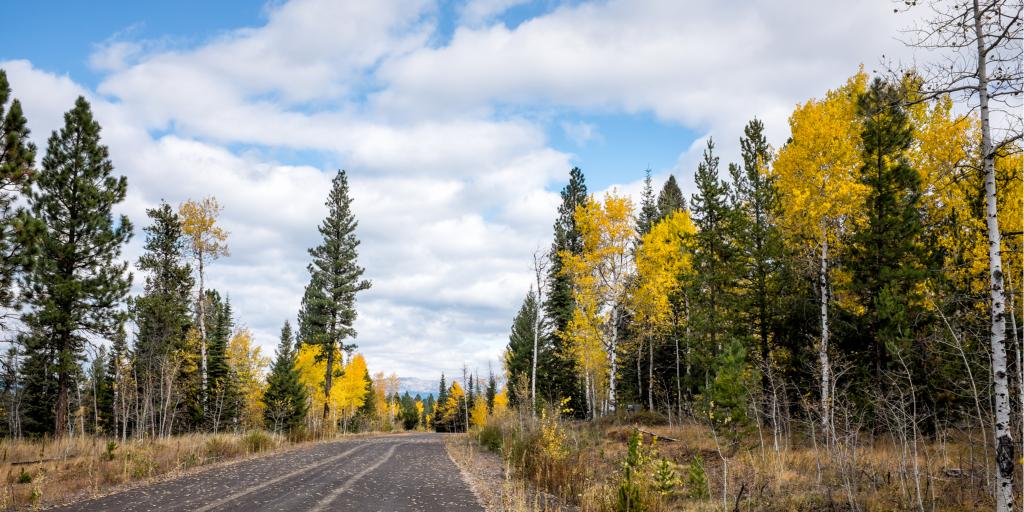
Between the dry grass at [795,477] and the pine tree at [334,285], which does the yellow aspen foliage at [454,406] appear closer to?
the pine tree at [334,285]

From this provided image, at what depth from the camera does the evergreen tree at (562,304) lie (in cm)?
3669

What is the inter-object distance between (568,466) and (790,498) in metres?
5.54

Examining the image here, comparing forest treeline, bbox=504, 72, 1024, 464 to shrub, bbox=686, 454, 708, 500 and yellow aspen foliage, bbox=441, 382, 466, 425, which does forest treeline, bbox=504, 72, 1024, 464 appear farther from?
yellow aspen foliage, bbox=441, 382, 466, 425

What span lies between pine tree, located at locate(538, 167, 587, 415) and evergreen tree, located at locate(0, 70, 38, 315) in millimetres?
26998

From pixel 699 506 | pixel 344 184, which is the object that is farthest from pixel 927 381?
pixel 344 184

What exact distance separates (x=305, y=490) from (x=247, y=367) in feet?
121

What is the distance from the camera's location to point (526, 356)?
40531 millimetres

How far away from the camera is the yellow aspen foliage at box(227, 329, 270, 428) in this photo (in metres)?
43.2

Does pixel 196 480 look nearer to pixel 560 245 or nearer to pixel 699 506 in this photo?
pixel 699 506

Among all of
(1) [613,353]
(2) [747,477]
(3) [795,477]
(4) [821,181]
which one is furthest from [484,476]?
(4) [821,181]

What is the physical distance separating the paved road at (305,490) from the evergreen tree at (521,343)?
19460 mm

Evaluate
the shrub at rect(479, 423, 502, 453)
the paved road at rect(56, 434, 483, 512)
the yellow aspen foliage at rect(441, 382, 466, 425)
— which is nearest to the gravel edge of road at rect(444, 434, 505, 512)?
the paved road at rect(56, 434, 483, 512)

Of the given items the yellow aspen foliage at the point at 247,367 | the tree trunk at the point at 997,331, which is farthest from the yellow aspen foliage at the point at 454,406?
the tree trunk at the point at 997,331

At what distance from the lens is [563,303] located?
37375 mm
